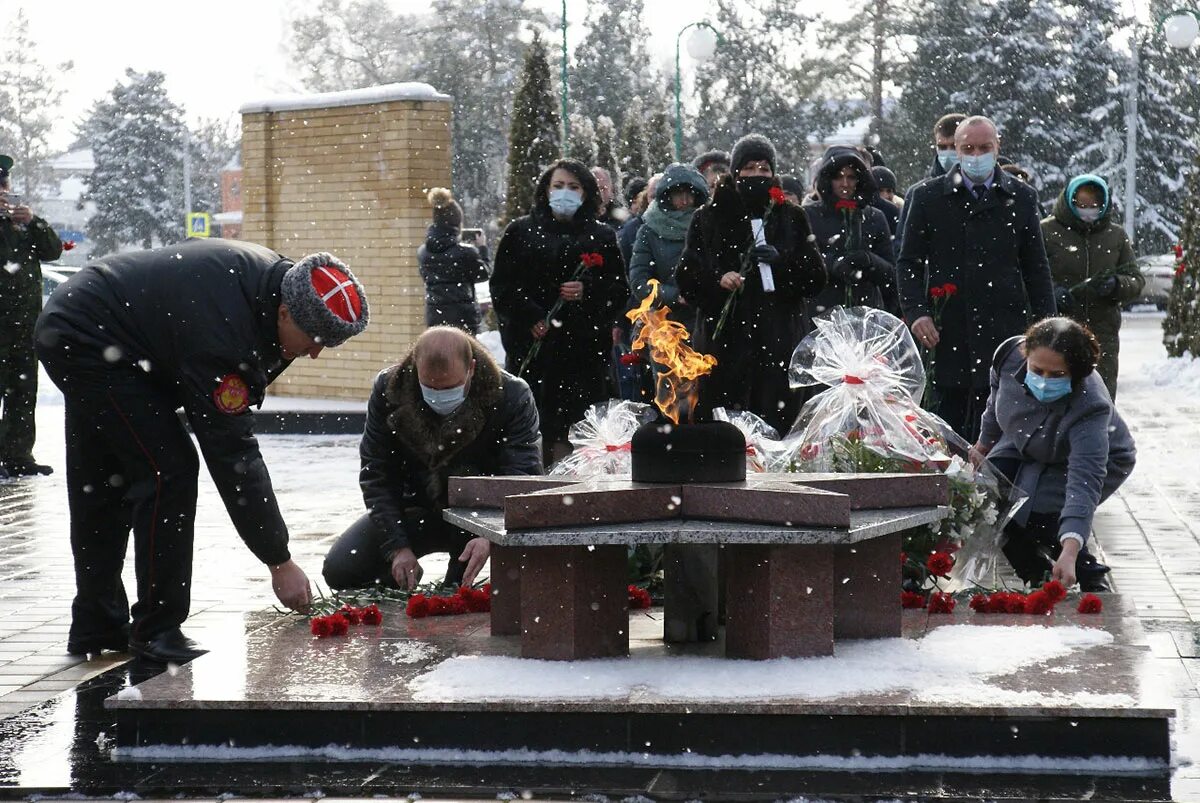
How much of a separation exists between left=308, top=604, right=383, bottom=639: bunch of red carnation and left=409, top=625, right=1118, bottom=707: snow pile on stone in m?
0.64

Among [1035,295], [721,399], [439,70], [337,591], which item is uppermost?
[439,70]

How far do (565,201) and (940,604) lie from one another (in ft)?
14.8

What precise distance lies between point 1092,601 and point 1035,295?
301 cm

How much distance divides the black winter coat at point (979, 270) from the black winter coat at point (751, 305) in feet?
1.88

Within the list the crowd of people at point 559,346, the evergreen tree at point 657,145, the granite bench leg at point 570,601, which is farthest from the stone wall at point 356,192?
the evergreen tree at point 657,145

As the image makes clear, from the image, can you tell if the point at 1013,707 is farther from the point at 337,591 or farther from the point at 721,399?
the point at 721,399

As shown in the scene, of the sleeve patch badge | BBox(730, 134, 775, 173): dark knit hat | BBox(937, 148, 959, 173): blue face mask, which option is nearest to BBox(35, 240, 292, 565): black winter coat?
the sleeve patch badge

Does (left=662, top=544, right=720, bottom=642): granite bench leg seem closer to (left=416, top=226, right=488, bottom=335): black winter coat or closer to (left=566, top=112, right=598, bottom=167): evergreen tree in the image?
(left=416, top=226, right=488, bottom=335): black winter coat

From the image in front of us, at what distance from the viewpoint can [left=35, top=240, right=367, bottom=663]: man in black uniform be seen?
18.3 ft

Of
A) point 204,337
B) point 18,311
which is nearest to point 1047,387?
point 204,337

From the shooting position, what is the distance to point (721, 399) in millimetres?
8812

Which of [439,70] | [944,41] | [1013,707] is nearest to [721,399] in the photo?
[1013,707]

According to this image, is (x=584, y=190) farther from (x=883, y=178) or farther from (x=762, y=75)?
(x=762, y=75)

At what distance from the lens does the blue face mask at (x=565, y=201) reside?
9930mm
